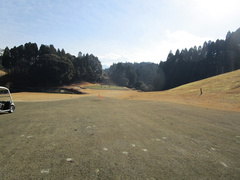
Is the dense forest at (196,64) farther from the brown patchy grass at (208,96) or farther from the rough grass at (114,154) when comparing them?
the rough grass at (114,154)

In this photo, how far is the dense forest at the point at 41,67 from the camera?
61344 mm

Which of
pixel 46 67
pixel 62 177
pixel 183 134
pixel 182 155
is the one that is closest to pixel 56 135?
pixel 62 177

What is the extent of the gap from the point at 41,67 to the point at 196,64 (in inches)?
3153

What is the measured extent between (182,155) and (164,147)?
55 centimetres

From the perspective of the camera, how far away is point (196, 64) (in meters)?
84.2

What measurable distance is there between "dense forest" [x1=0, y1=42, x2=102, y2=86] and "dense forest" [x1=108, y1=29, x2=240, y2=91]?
3638 cm

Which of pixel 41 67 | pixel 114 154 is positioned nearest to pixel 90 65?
pixel 41 67

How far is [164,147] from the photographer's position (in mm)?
4148

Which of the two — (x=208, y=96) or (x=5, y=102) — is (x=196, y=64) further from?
(x=5, y=102)

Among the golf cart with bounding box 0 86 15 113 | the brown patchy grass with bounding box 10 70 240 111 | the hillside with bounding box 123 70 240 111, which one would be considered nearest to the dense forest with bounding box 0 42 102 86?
the brown patchy grass with bounding box 10 70 240 111

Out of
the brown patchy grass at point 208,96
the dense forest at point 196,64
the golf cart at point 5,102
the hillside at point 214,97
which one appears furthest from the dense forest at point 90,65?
the golf cart at point 5,102

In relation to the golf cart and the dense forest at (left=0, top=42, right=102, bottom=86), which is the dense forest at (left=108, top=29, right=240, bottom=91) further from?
the golf cart

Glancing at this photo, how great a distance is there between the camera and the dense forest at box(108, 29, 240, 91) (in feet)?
238

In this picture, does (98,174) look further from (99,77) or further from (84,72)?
(99,77)
